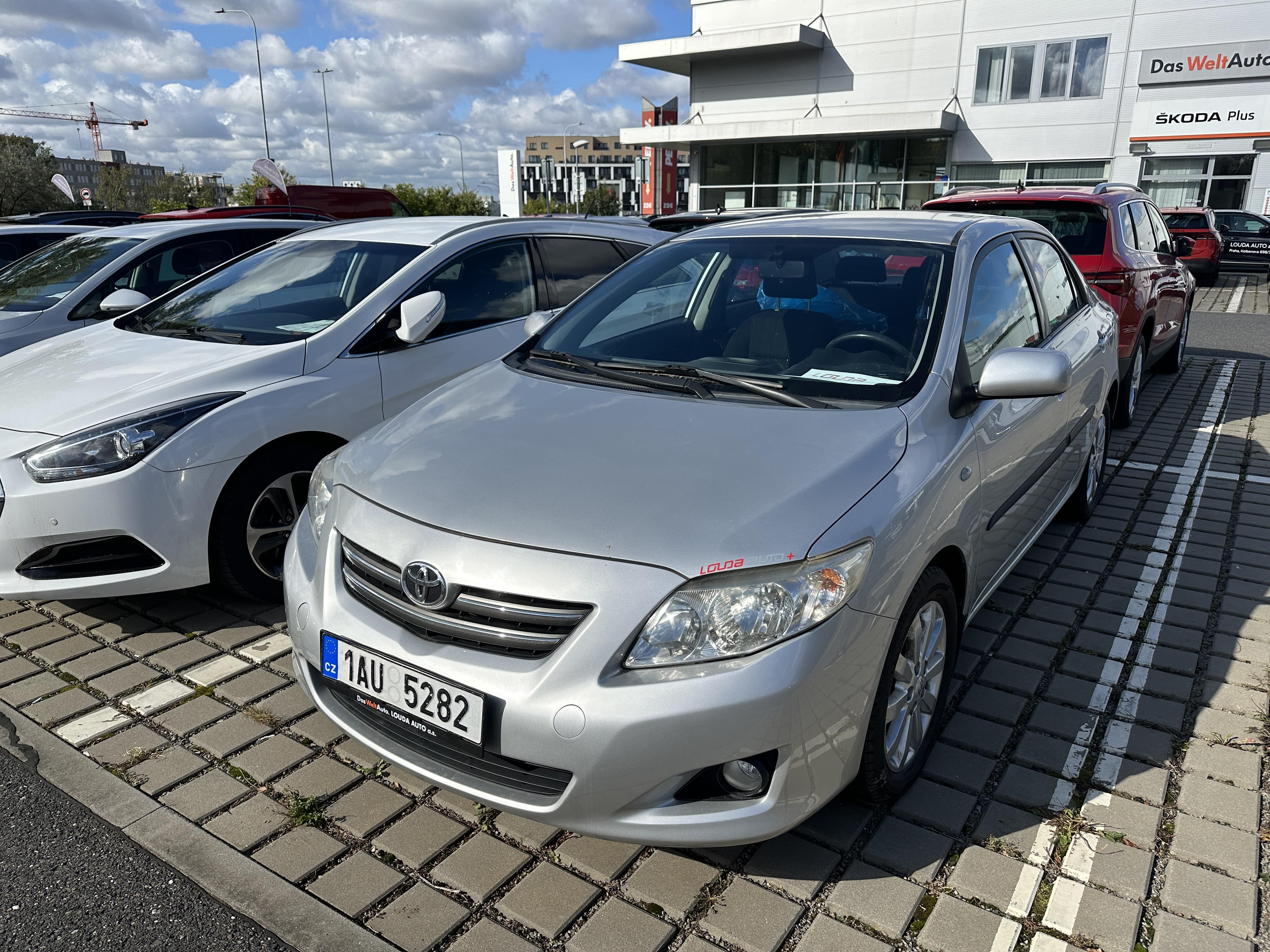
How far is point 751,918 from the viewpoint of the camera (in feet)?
7.55

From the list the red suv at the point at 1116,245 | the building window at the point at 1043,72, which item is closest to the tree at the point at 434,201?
the building window at the point at 1043,72

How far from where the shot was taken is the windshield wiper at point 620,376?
2.99m

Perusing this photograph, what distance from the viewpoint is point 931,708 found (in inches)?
114

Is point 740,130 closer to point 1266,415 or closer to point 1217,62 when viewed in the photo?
point 1217,62

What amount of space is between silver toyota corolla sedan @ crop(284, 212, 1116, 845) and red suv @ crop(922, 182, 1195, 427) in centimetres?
362

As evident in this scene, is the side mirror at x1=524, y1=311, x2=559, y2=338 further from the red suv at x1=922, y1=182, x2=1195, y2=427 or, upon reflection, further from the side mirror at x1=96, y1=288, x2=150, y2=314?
the red suv at x1=922, y1=182, x2=1195, y2=427

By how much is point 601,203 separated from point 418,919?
84998 millimetres

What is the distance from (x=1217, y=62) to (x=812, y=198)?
41.5ft

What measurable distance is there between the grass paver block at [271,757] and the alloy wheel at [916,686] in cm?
186

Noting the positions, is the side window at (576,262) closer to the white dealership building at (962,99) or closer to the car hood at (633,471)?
the car hood at (633,471)

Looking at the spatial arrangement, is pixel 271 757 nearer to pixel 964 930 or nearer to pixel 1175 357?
pixel 964 930

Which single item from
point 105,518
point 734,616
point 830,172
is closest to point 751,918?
point 734,616

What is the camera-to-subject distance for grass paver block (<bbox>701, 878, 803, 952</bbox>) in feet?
7.31

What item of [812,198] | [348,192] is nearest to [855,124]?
[812,198]
